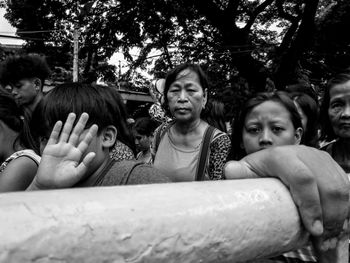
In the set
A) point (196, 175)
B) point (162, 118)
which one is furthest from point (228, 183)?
point (162, 118)

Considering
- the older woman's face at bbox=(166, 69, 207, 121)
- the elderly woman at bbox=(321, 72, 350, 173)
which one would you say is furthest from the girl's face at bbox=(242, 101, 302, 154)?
the older woman's face at bbox=(166, 69, 207, 121)

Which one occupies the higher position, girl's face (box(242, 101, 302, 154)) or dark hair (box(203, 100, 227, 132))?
girl's face (box(242, 101, 302, 154))

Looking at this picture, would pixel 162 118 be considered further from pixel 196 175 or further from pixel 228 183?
pixel 228 183

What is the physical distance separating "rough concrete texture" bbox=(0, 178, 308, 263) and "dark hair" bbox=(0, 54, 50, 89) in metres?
2.39

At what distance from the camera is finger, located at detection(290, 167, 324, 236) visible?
0.77m

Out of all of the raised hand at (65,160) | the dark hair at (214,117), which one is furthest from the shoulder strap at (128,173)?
the dark hair at (214,117)

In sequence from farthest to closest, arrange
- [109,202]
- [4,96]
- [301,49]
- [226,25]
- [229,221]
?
1. [226,25]
2. [301,49]
3. [4,96]
4. [229,221]
5. [109,202]

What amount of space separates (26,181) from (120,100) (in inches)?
20.3

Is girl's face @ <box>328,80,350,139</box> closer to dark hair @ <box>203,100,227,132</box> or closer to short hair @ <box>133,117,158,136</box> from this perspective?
dark hair @ <box>203,100,227,132</box>

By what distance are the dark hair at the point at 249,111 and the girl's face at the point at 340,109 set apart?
16 cm

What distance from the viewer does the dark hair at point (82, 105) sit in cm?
127

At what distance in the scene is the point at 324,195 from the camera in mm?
794

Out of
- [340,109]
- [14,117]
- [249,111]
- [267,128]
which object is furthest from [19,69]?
[340,109]

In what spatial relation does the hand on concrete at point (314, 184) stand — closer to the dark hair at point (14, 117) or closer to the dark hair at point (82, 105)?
the dark hair at point (82, 105)
